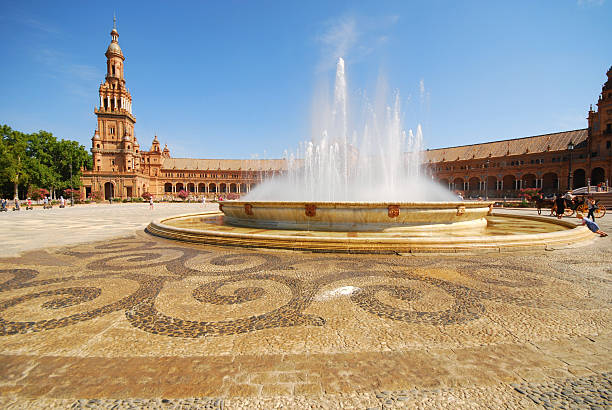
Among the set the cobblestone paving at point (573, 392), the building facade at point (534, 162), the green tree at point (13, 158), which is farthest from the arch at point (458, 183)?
the green tree at point (13, 158)

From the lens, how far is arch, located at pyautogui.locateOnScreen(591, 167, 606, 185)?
4779 cm

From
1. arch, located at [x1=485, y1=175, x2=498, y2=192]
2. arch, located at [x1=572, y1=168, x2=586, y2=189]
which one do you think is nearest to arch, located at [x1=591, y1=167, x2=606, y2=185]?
arch, located at [x1=572, y1=168, x2=586, y2=189]

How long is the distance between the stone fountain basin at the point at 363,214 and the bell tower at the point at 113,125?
245ft

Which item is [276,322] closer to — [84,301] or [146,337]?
[146,337]

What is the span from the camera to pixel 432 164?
7438 centimetres

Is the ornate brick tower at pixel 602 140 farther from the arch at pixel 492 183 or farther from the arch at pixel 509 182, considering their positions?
the arch at pixel 492 183

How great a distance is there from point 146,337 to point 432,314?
10.3 feet

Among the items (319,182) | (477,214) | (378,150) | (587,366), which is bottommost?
(587,366)

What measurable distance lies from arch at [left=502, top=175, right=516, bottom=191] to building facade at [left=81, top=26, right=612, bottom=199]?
0.18m

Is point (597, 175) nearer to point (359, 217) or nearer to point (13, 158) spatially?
point (359, 217)

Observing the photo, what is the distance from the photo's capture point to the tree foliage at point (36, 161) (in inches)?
1896

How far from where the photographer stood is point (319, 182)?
15469mm

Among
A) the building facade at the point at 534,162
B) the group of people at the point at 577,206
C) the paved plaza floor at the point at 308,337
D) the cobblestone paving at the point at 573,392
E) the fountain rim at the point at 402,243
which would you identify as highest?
the building facade at the point at 534,162

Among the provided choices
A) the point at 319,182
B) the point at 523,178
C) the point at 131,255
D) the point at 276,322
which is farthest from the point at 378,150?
the point at 523,178
